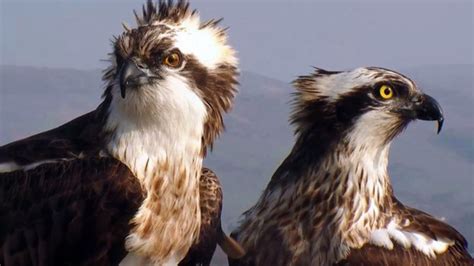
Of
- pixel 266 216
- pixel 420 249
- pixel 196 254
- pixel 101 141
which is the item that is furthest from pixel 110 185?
pixel 420 249

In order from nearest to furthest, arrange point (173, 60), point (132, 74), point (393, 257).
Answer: point (132, 74), point (173, 60), point (393, 257)

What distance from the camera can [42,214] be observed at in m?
7.17

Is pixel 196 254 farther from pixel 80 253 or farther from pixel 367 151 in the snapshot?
pixel 367 151

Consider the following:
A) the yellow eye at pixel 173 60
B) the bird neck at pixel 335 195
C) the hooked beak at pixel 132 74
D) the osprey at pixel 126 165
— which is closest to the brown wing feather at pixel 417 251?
the bird neck at pixel 335 195

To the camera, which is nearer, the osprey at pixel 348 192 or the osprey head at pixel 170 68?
the osprey head at pixel 170 68

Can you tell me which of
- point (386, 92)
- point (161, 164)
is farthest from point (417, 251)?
point (161, 164)

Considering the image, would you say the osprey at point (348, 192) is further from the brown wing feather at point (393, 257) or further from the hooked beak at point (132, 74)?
the hooked beak at point (132, 74)

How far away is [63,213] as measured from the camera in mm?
7152

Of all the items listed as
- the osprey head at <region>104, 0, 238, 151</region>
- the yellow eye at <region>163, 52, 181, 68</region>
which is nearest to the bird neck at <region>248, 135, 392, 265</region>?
the osprey head at <region>104, 0, 238, 151</region>

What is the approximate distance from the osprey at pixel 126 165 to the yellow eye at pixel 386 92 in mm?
1461

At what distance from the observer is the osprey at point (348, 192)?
835 centimetres

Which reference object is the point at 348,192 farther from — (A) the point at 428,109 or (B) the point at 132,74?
(B) the point at 132,74

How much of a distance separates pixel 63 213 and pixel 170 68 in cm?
108

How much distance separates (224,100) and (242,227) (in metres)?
1.39
